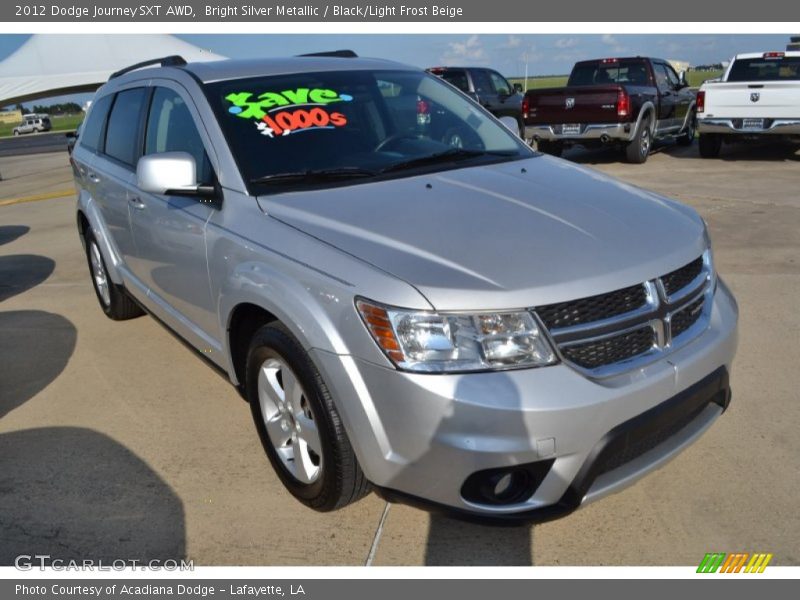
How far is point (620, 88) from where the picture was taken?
11.7 m

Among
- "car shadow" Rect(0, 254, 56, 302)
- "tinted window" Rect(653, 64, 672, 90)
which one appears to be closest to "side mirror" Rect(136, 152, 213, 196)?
"car shadow" Rect(0, 254, 56, 302)

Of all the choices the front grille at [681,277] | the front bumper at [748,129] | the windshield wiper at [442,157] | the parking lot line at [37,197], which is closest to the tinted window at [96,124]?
the windshield wiper at [442,157]

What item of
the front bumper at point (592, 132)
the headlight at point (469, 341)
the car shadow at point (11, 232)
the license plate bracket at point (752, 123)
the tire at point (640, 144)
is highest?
the headlight at point (469, 341)

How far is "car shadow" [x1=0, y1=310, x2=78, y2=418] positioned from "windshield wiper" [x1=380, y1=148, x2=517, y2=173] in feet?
8.76

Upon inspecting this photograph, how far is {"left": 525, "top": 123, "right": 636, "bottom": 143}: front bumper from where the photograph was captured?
12.0 m

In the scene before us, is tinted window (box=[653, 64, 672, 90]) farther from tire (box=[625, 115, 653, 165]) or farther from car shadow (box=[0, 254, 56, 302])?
car shadow (box=[0, 254, 56, 302])

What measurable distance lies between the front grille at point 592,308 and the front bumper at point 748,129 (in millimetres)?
10695

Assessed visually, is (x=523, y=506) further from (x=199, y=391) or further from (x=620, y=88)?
(x=620, y=88)

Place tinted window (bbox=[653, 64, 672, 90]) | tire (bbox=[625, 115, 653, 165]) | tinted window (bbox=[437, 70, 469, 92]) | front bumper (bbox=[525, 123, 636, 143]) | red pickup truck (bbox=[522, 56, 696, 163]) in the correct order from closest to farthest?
red pickup truck (bbox=[522, 56, 696, 163]) < front bumper (bbox=[525, 123, 636, 143]) < tire (bbox=[625, 115, 653, 165]) < tinted window (bbox=[653, 64, 672, 90]) < tinted window (bbox=[437, 70, 469, 92])

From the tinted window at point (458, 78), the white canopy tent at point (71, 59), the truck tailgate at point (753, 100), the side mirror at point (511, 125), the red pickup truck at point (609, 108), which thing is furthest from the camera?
the white canopy tent at point (71, 59)

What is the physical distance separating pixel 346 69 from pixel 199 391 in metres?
2.03

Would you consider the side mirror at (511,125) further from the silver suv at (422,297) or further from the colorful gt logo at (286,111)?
the colorful gt logo at (286,111)

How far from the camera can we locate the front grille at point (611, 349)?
2.30 m

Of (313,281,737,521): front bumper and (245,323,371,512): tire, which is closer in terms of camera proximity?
(313,281,737,521): front bumper
